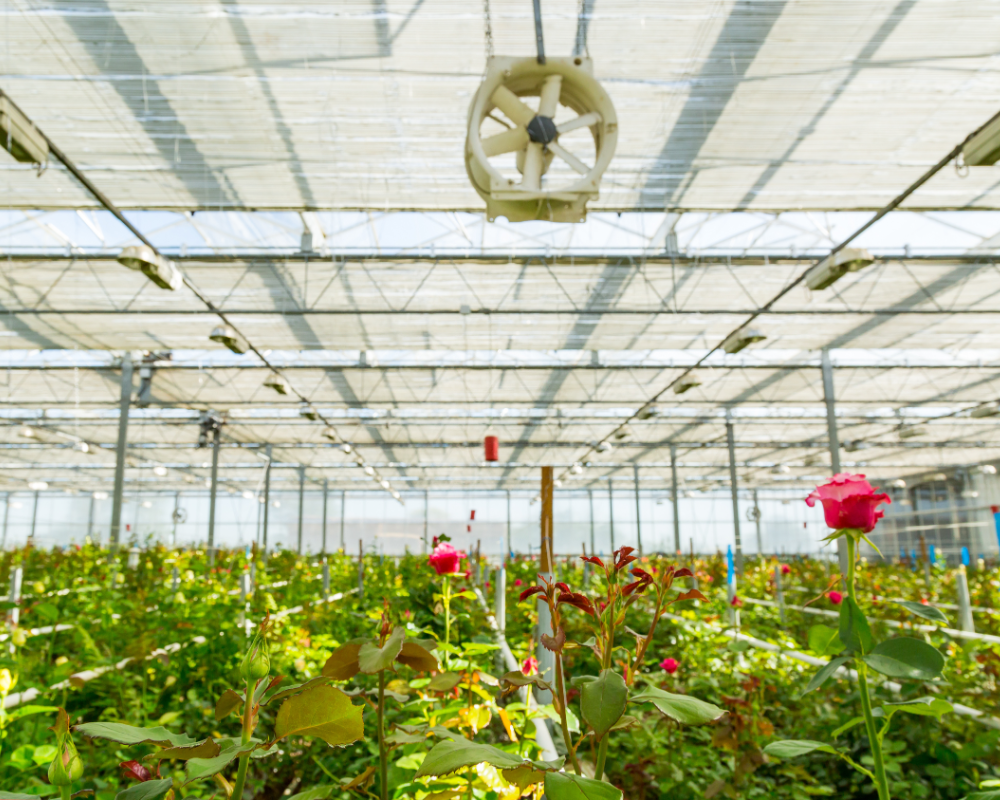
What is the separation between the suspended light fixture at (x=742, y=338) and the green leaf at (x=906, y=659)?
25.2 ft

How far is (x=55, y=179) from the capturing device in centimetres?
625

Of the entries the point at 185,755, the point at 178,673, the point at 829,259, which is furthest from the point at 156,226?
the point at 185,755

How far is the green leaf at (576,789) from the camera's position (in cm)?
54

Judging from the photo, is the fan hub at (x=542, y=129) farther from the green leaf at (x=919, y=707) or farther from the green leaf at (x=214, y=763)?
the green leaf at (x=214, y=763)

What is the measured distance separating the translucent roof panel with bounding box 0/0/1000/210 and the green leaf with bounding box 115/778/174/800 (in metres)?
4.75

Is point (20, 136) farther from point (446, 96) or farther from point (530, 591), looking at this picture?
point (530, 591)

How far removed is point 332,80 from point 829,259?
4.86 meters

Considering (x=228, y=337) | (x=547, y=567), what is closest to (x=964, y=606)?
(x=547, y=567)

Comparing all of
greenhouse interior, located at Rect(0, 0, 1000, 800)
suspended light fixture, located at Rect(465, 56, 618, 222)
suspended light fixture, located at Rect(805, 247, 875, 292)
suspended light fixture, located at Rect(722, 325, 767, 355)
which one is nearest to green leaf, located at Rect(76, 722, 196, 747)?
greenhouse interior, located at Rect(0, 0, 1000, 800)

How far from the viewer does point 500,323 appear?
1003 centimetres

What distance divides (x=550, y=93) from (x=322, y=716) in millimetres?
2946

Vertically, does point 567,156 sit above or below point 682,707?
above

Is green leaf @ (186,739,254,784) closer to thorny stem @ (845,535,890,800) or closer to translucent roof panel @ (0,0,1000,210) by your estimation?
thorny stem @ (845,535,890,800)

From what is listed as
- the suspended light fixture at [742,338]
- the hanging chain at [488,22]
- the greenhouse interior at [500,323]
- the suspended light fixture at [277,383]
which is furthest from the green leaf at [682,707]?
the suspended light fixture at [277,383]
